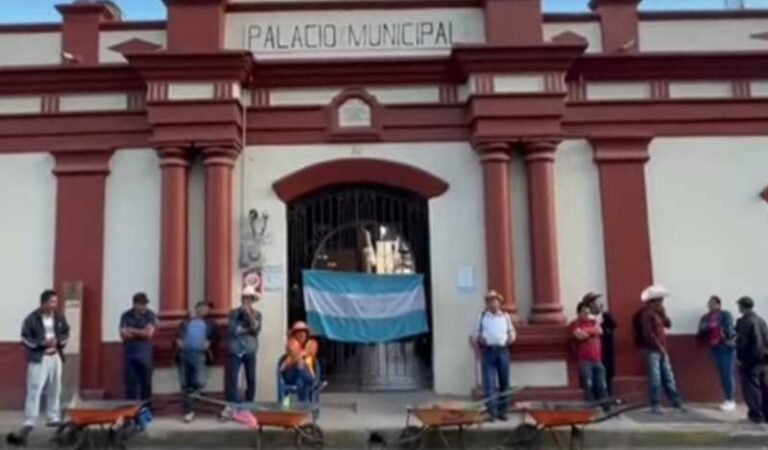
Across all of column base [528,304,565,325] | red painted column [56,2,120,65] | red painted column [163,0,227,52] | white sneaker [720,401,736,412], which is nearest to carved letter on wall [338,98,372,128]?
red painted column [163,0,227,52]

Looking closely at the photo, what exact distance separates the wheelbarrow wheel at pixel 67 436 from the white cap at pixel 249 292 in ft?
9.41

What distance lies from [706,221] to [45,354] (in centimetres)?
948

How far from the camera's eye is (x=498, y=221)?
12.9 m

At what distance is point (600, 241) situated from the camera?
520 inches

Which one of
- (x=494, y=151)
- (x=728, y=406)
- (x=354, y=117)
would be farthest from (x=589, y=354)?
(x=354, y=117)

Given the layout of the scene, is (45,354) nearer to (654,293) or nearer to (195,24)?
(195,24)

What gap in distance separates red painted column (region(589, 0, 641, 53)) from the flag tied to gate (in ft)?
16.2

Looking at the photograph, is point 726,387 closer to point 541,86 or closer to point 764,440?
point 764,440

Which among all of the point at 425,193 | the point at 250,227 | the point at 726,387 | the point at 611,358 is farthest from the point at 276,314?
the point at 726,387

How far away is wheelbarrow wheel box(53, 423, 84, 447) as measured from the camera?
10359 millimetres

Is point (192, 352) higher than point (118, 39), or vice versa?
point (118, 39)

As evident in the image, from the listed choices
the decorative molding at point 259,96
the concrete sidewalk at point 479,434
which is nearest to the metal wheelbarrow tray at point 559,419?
the concrete sidewalk at point 479,434

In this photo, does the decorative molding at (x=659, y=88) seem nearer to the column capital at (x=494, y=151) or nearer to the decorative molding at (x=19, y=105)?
the column capital at (x=494, y=151)

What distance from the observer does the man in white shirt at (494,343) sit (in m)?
11.8
